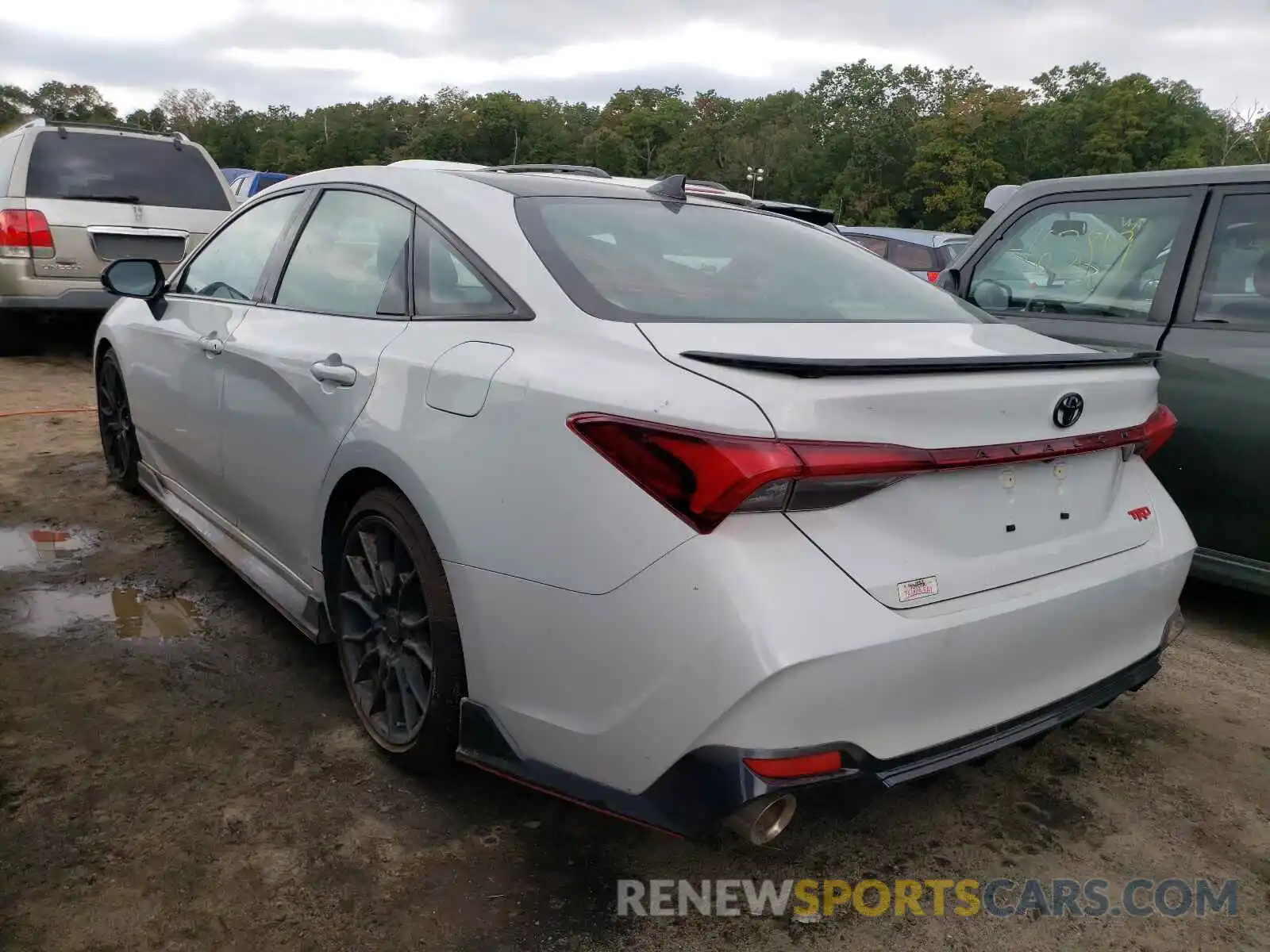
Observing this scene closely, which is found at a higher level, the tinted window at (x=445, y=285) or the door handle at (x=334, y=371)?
the tinted window at (x=445, y=285)

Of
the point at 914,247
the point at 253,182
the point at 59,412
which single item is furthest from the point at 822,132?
the point at 59,412

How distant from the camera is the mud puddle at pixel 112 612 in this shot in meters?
3.43

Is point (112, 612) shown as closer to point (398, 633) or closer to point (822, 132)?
point (398, 633)

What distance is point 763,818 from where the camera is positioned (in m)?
1.83

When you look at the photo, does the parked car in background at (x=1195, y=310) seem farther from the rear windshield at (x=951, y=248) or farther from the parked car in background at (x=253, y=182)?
the parked car in background at (x=253, y=182)

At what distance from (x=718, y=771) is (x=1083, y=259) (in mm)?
3325

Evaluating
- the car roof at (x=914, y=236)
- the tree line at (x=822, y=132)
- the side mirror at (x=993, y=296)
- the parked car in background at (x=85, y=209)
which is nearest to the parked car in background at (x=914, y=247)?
the car roof at (x=914, y=236)

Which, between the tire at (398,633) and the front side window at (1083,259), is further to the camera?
the front side window at (1083,259)

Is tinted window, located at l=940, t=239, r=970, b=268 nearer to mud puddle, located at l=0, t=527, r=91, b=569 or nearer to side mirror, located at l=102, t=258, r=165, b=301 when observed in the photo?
side mirror, located at l=102, t=258, r=165, b=301

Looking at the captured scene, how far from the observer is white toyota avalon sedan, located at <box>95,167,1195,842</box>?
1751 mm

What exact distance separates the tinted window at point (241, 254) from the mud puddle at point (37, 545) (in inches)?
46.0

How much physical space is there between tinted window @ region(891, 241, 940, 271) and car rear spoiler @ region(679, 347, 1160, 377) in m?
9.92

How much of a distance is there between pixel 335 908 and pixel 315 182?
2.26m

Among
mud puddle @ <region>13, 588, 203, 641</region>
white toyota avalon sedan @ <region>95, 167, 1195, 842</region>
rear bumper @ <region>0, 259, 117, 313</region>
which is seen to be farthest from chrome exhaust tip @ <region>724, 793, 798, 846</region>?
rear bumper @ <region>0, 259, 117, 313</region>
